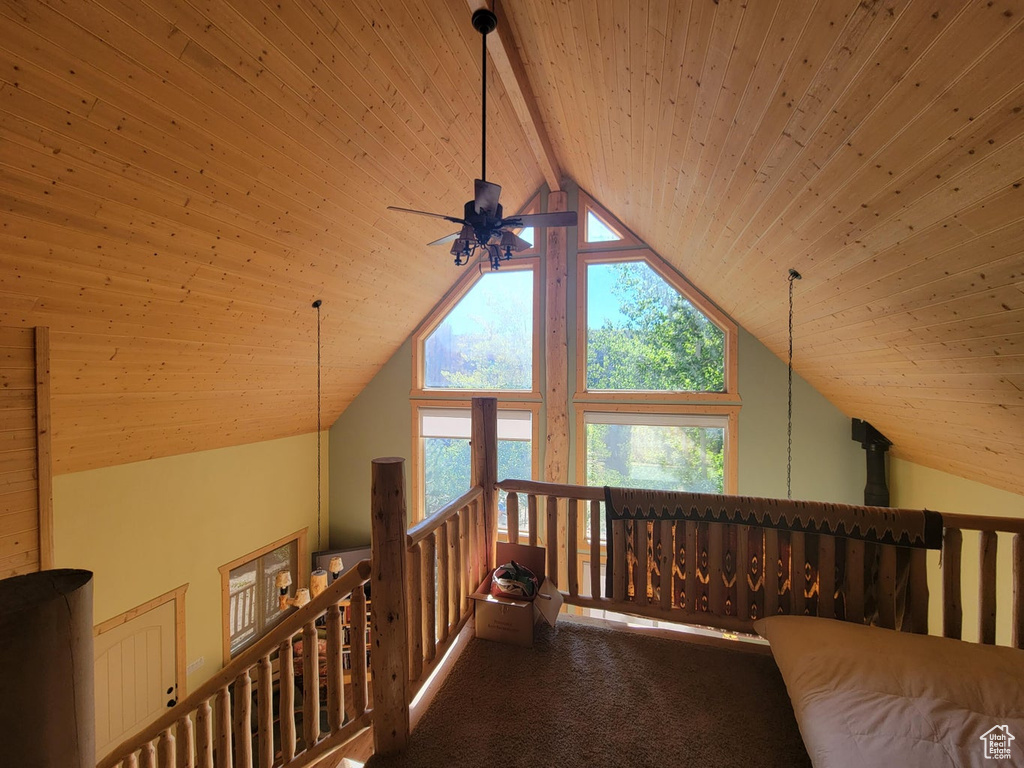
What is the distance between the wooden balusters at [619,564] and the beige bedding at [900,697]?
2.70 feet

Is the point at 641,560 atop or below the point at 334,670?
atop

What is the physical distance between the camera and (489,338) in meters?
5.71

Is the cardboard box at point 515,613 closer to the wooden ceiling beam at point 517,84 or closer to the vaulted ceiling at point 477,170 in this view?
the vaulted ceiling at point 477,170

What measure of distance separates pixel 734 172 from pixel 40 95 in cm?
293

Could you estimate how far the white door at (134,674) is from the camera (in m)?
3.88

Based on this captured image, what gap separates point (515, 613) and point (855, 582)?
169cm

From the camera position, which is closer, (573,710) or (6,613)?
(6,613)

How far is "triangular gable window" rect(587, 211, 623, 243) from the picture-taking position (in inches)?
204

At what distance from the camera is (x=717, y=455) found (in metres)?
4.94

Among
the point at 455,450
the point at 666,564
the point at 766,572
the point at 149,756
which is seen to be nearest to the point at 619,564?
the point at 666,564

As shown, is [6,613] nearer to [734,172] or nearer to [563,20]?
[734,172]

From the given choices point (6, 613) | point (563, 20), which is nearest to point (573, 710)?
point (6, 613)

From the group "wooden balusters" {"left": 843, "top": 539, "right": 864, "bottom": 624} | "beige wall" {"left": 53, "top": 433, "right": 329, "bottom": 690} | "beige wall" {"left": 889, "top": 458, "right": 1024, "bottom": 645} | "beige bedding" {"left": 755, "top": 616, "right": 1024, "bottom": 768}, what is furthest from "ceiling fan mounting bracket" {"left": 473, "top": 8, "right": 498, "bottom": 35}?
"beige wall" {"left": 53, "top": 433, "right": 329, "bottom": 690}

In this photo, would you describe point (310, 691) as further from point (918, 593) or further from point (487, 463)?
point (918, 593)
